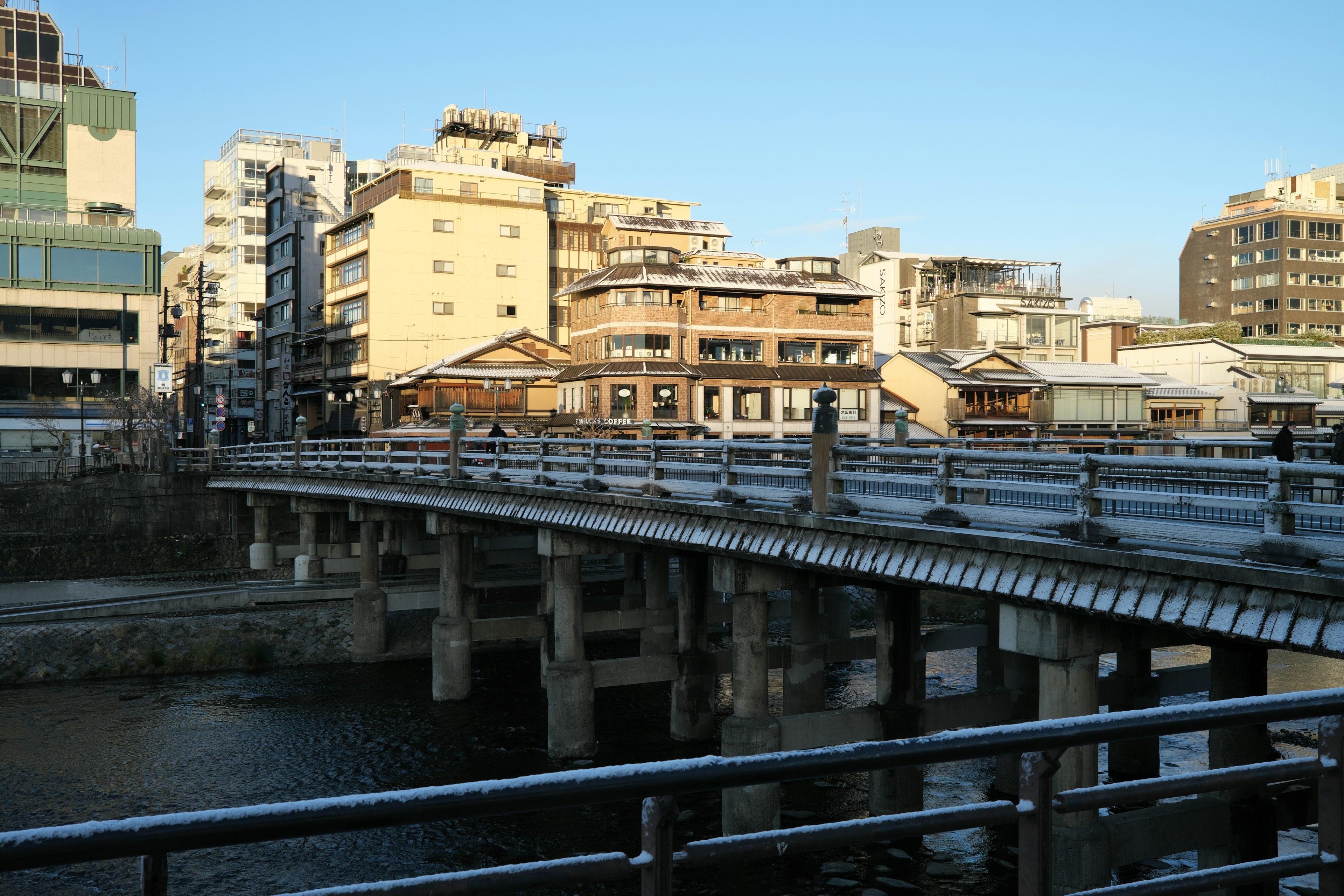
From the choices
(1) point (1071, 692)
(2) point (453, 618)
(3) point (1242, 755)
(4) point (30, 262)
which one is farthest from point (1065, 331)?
(1) point (1071, 692)

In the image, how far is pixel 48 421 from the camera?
5878cm

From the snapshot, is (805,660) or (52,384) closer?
(805,660)

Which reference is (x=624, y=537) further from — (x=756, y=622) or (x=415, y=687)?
(x=415, y=687)

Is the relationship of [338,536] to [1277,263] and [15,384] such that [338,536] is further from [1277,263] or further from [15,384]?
[1277,263]

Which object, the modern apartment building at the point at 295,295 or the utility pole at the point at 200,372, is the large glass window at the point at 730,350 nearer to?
the utility pole at the point at 200,372

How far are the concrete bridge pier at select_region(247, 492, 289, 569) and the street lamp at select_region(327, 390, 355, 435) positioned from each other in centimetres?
2619

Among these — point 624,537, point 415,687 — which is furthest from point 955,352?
point 624,537

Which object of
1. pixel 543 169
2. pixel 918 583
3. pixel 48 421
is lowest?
pixel 918 583

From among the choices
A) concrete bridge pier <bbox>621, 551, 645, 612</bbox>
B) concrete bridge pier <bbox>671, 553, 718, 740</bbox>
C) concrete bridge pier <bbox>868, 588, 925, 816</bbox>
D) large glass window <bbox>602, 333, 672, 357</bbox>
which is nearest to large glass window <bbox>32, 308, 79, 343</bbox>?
large glass window <bbox>602, 333, 672, 357</bbox>

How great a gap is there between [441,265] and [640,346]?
59.8 ft

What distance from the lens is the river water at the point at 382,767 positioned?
16047 millimetres

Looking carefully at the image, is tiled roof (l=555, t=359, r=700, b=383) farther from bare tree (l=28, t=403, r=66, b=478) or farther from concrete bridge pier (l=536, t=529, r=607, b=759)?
concrete bridge pier (l=536, t=529, r=607, b=759)

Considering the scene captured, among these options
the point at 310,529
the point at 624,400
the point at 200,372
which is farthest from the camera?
the point at 200,372

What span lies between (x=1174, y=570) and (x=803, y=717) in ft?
23.7
